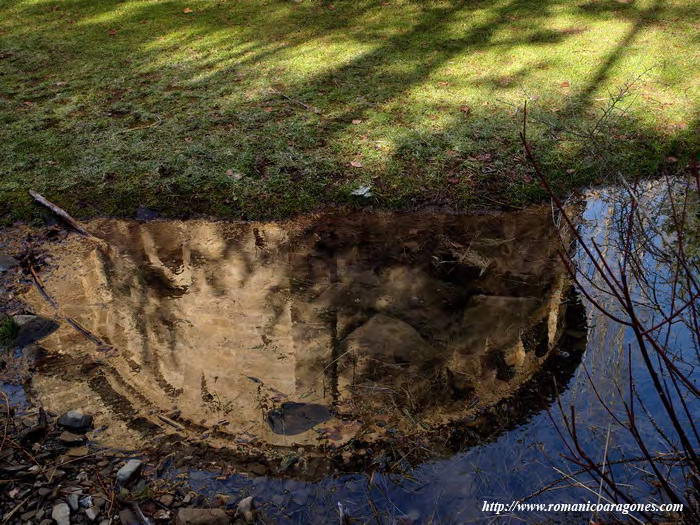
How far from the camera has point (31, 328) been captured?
389 centimetres

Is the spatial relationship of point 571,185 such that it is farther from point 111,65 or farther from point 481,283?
point 111,65

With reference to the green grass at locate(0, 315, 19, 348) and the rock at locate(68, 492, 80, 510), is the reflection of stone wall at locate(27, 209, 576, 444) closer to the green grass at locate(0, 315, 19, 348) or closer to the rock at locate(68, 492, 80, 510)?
the green grass at locate(0, 315, 19, 348)

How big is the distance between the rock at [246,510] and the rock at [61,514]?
75cm

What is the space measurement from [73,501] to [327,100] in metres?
5.20

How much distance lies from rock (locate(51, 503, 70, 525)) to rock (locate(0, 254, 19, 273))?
94.0 inches

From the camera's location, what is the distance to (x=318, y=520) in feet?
8.98

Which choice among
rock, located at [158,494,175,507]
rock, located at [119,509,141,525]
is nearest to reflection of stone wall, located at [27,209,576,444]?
rock, located at [158,494,175,507]

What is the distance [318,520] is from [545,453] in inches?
46.4

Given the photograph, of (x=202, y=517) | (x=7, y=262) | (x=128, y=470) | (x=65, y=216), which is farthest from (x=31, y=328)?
(x=202, y=517)

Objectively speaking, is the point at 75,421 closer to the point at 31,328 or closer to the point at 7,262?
the point at 31,328

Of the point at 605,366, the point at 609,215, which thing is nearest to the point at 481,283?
the point at 605,366

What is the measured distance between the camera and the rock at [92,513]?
2701 millimetres

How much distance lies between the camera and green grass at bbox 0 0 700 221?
17.7ft

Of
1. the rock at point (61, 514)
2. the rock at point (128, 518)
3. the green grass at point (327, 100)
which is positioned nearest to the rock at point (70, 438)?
the rock at point (61, 514)
